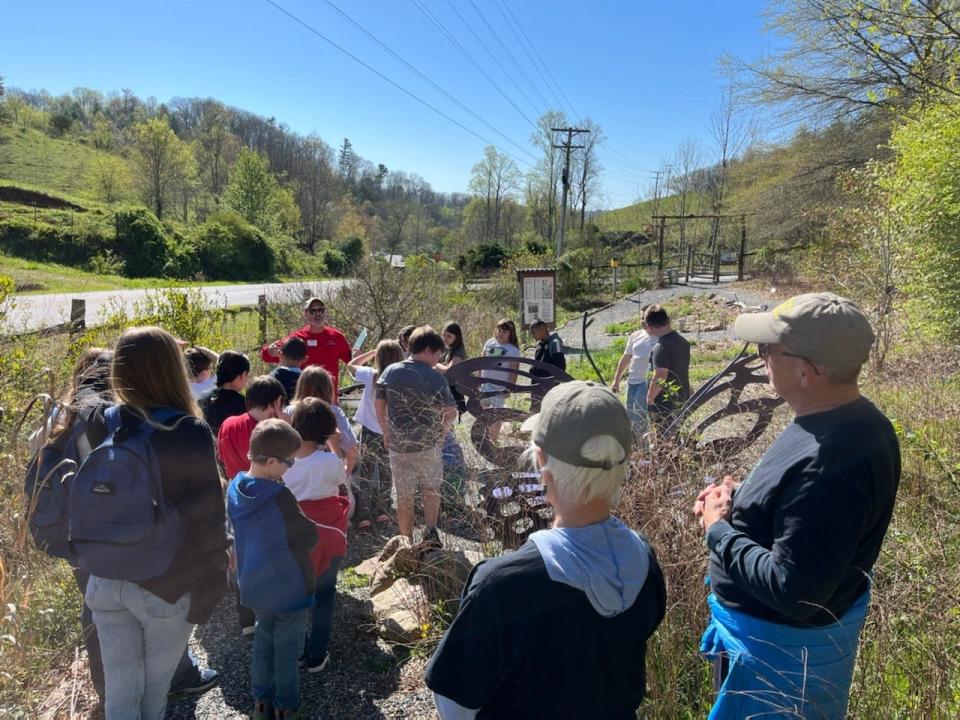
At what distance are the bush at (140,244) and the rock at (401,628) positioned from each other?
105 feet

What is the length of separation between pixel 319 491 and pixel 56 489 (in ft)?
3.50

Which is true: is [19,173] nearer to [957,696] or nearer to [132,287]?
[132,287]

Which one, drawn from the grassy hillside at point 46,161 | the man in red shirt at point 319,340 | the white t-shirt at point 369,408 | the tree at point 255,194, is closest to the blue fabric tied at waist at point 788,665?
the white t-shirt at point 369,408

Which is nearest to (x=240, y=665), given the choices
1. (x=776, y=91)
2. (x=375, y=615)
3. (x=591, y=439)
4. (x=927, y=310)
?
(x=375, y=615)

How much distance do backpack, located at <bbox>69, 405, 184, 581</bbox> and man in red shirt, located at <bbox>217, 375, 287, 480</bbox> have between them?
1066mm

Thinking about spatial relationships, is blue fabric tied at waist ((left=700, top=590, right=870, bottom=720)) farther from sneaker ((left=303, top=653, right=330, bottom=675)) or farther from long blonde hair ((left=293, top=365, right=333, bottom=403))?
long blonde hair ((left=293, top=365, right=333, bottom=403))

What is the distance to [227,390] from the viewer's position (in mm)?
3764

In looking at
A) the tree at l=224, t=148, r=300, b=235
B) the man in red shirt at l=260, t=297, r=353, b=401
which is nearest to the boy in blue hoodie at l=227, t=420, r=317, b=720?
the man in red shirt at l=260, t=297, r=353, b=401

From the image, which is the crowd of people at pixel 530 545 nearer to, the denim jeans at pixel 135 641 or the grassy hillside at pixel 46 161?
the denim jeans at pixel 135 641

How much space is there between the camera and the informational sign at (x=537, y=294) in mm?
13164

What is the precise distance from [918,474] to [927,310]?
439cm

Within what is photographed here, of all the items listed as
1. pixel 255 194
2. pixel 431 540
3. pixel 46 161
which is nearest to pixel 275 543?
pixel 431 540

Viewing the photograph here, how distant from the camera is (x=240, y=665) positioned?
9.84 ft

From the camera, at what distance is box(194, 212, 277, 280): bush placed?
112 ft
